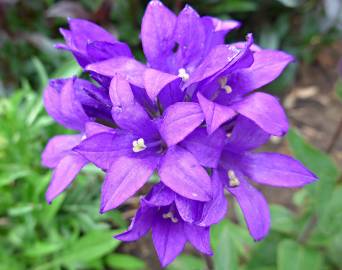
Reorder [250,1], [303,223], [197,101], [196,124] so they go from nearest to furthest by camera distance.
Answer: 1. [196,124]
2. [197,101]
3. [303,223]
4. [250,1]

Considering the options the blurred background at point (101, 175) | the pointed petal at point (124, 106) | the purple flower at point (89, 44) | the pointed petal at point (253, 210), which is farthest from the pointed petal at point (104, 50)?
the blurred background at point (101, 175)

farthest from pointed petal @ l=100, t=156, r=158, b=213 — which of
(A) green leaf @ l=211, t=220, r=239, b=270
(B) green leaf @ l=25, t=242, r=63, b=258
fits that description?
(B) green leaf @ l=25, t=242, r=63, b=258

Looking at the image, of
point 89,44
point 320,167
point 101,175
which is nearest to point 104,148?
point 89,44

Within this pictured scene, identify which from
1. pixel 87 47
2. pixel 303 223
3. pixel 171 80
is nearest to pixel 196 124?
pixel 171 80

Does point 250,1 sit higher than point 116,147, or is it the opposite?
point 116,147

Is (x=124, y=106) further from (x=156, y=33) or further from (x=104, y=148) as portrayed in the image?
(x=156, y=33)

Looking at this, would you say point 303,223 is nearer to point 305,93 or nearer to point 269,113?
point 269,113
